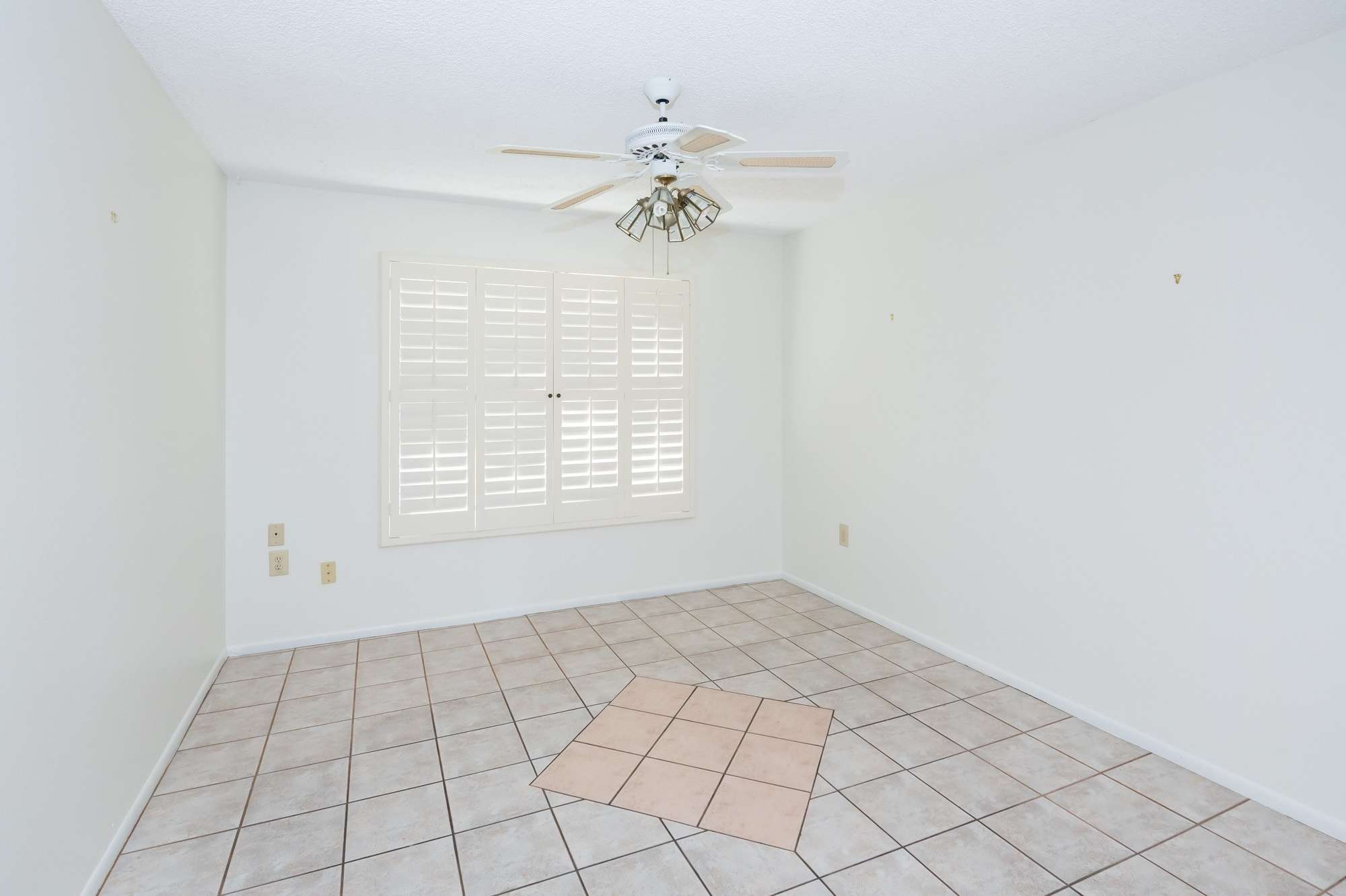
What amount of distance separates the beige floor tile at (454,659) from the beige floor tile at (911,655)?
187cm

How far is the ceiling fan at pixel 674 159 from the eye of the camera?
6.34 ft

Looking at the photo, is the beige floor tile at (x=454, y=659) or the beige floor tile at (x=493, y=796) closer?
the beige floor tile at (x=493, y=796)

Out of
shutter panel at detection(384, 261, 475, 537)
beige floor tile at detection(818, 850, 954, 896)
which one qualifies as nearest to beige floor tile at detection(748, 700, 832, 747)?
beige floor tile at detection(818, 850, 954, 896)

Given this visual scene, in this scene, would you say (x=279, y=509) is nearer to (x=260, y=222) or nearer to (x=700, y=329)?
(x=260, y=222)

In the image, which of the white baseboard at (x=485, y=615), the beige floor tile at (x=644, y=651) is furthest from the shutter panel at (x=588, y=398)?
the beige floor tile at (x=644, y=651)

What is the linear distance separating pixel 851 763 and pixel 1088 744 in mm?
876

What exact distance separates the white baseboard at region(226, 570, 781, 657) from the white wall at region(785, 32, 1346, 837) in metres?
1.15

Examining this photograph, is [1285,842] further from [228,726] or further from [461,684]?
[228,726]

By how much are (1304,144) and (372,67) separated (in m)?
2.74

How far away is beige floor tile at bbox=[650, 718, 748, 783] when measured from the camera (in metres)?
2.34

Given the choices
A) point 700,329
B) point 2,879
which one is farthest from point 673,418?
point 2,879

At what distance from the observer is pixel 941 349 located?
3240 millimetres

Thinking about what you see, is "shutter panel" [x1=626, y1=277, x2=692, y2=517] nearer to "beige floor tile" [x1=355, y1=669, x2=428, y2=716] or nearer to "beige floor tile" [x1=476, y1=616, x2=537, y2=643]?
"beige floor tile" [x1=476, y1=616, x2=537, y2=643]

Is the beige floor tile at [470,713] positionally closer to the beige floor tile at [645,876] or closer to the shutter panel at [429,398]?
the beige floor tile at [645,876]
